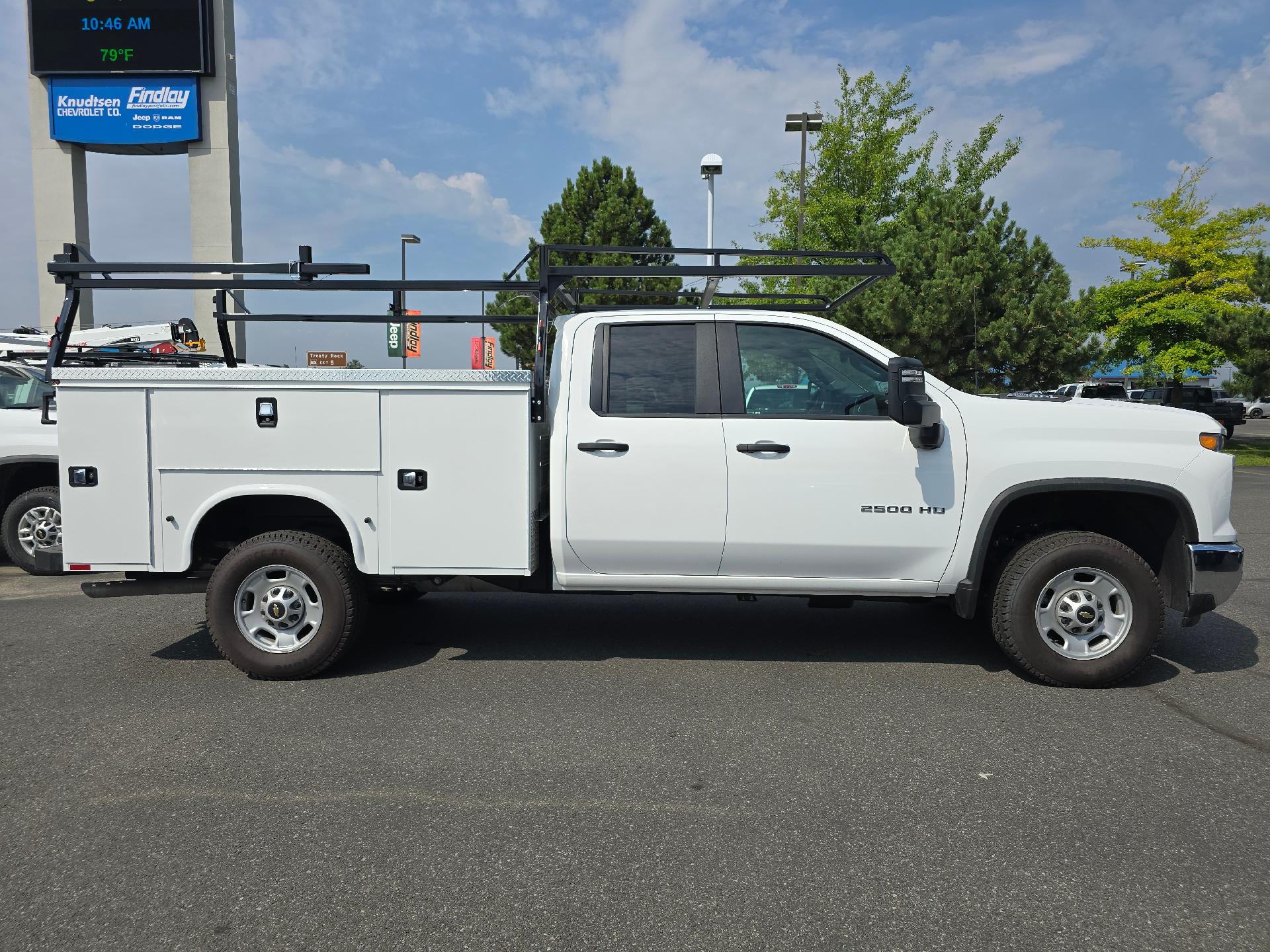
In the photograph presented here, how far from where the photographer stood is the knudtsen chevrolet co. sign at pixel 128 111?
22.5m

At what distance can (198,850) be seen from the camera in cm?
315

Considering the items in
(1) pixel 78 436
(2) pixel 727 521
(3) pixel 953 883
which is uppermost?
(1) pixel 78 436

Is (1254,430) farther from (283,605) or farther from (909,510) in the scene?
(283,605)

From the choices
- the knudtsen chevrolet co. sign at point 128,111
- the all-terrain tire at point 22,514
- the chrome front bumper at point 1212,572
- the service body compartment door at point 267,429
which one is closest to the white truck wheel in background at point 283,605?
the service body compartment door at point 267,429

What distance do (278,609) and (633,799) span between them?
2441mm

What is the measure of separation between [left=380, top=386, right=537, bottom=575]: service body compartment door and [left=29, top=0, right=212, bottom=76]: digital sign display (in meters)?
22.3

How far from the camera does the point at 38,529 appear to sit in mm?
7750

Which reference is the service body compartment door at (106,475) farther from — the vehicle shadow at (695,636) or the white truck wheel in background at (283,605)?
the vehicle shadow at (695,636)

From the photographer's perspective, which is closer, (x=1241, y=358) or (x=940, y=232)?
(x=940, y=232)

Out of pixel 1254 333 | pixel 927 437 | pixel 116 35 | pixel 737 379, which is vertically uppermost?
pixel 116 35

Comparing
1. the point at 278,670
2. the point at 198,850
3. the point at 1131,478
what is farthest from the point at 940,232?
the point at 198,850

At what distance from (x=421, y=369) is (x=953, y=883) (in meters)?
3.41

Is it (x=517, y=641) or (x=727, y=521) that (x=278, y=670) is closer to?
(x=517, y=641)

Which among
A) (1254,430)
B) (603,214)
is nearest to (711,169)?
(603,214)
